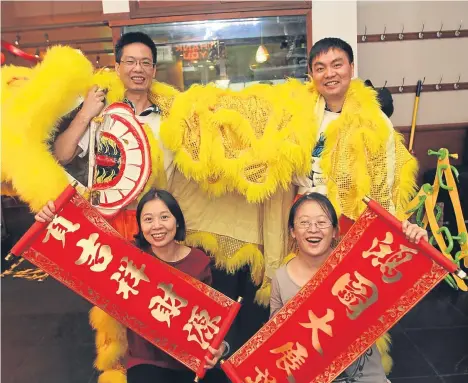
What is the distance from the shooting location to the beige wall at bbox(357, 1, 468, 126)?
3727 millimetres

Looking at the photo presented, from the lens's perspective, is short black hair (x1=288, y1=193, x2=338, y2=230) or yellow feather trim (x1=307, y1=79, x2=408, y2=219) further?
yellow feather trim (x1=307, y1=79, x2=408, y2=219)

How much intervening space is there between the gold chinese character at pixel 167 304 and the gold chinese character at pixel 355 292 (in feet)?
1.58

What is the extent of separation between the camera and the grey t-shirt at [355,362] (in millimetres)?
1448

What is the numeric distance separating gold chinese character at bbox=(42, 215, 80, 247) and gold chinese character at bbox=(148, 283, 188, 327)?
1.14 ft

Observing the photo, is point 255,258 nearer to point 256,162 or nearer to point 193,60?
point 256,162

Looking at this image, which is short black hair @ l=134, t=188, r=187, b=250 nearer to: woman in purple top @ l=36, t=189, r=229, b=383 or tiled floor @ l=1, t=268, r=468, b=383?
woman in purple top @ l=36, t=189, r=229, b=383

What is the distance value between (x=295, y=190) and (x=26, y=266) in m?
2.92

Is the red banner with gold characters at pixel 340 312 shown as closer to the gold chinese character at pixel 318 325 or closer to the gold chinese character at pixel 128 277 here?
the gold chinese character at pixel 318 325

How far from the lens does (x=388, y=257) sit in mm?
1333

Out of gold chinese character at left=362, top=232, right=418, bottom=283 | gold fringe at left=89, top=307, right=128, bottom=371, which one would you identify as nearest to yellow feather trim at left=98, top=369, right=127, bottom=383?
gold fringe at left=89, top=307, right=128, bottom=371

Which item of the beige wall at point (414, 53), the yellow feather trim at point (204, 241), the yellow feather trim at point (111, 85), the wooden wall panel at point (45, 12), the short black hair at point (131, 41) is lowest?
the yellow feather trim at point (204, 241)

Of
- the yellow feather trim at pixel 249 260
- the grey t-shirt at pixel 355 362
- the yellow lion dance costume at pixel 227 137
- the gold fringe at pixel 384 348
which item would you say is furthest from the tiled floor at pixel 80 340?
the yellow feather trim at pixel 249 260

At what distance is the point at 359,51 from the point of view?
375 centimetres

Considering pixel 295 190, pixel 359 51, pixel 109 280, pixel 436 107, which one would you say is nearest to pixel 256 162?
pixel 295 190
